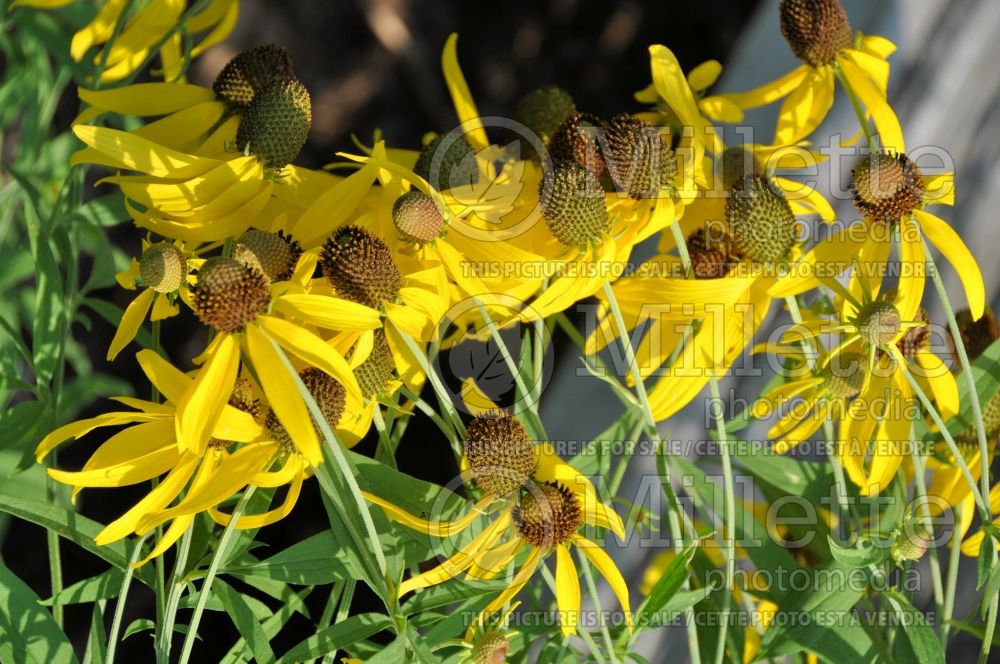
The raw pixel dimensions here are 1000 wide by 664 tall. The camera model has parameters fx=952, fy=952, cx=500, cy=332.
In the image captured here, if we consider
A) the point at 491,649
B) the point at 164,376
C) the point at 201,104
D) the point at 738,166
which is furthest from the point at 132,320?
the point at 738,166

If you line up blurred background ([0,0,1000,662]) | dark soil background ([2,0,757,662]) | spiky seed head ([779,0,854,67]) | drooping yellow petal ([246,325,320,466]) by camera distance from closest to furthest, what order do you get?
drooping yellow petal ([246,325,320,466])
spiky seed head ([779,0,854,67])
blurred background ([0,0,1000,662])
dark soil background ([2,0,757,662])

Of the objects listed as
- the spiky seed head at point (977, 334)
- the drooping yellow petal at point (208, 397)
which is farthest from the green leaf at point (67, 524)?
the spiky seed head at point (977, 334)

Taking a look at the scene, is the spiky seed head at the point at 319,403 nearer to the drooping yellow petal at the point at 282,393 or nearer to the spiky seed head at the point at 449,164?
the drooping yellow petal at the point at 282,393

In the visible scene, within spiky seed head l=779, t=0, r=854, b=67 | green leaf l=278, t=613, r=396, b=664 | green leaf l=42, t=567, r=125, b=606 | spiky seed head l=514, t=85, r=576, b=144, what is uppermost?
spiky seed head l=779, t=0, r=854, b=67

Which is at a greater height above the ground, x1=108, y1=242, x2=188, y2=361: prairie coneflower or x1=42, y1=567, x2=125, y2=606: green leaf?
x1=108, y1=242, x2=188, y2=361: prairie coneflower

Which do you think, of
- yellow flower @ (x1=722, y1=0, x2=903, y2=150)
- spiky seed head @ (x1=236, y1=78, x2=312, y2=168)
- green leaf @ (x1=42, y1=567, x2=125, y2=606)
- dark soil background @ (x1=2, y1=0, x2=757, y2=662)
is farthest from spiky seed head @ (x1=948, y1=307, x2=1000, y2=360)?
dark soil background @ (x1=2, y1=0, x2=757, y2=662)

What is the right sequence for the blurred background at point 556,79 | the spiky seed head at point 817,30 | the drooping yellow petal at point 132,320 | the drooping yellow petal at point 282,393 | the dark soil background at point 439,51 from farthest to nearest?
the dark soil background at point 439,51 < the blurred background at point 556,79 < the spiky seed head at point 817,30 < the drooping yellow petal at point 132,320 < the drooping yellow petal at point 282,393

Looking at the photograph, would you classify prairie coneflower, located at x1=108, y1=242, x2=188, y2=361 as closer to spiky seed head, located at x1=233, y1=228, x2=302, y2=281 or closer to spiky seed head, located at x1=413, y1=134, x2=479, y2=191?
spiky seed head, located at x1=233, y1=228, x2=302, y2=281
